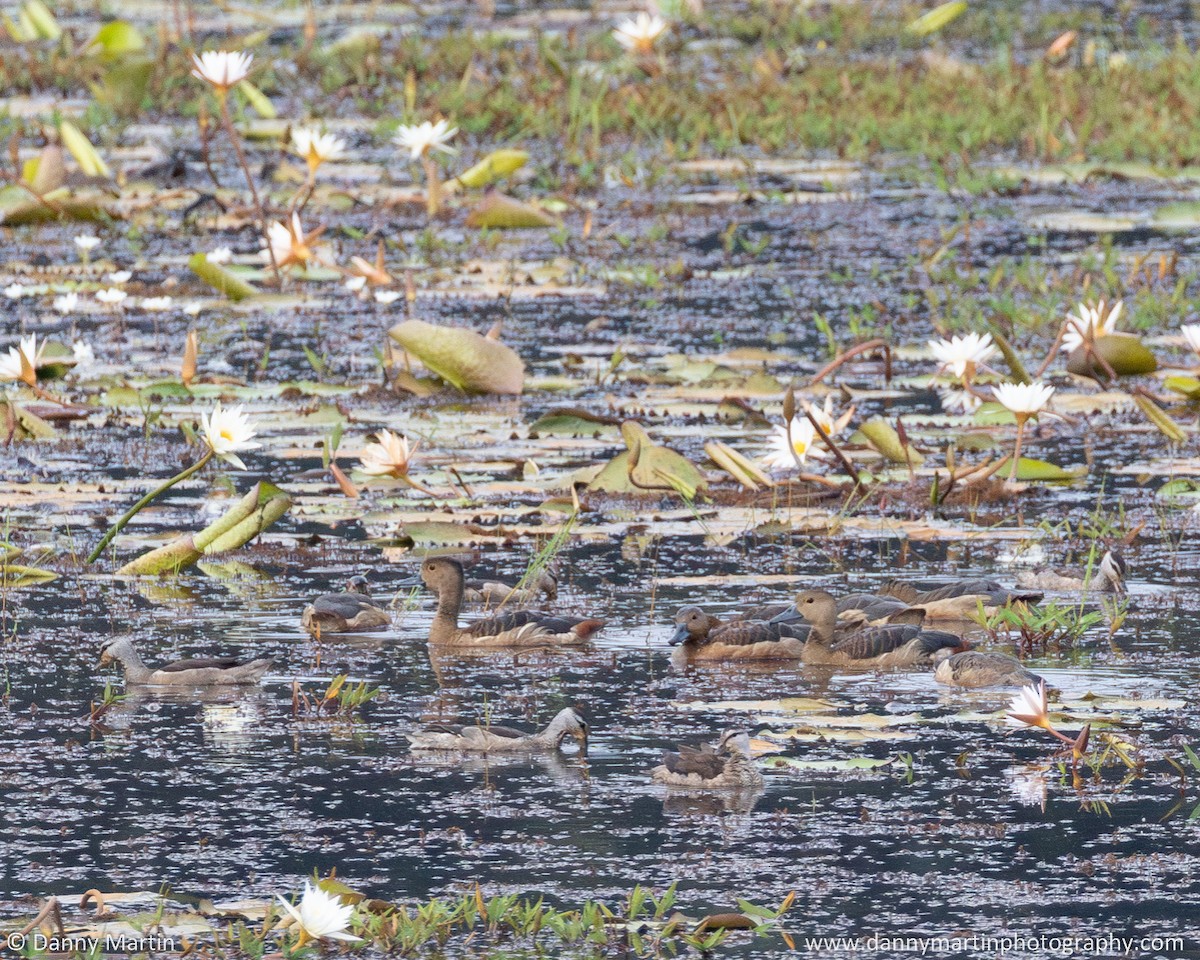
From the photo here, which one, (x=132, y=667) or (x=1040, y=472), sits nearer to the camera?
(x=132, y=667)

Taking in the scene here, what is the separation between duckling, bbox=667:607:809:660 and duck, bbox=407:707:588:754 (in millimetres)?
810

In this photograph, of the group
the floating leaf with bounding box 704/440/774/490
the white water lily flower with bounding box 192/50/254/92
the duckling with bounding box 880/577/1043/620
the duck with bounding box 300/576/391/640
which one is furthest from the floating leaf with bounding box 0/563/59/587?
the white water lily flower with bounding box 192/50/254/92

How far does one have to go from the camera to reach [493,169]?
1447 cm

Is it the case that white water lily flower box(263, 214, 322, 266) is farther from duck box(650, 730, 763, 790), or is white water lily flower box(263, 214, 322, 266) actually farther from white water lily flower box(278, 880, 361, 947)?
white water lily flower box(278, 880, 361, 947)

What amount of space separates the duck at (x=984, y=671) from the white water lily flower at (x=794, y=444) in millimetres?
1448

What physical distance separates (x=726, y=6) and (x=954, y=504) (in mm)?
14748

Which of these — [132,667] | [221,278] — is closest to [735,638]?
[132,667]

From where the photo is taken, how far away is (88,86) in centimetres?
1819

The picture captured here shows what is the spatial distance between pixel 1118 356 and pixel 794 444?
2.56 metres

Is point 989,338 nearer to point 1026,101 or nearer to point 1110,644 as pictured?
point 1110,644

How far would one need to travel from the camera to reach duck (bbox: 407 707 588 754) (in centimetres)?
571

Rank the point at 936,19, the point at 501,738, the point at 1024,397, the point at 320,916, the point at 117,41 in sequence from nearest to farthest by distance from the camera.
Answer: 1. the point at 320,916
2. the point at 501,738
3. the point at 1024,397
4. the point at 117,41
5. the point at 936,19

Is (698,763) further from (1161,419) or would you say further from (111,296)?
(111,296)

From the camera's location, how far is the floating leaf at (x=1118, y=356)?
383 inches
